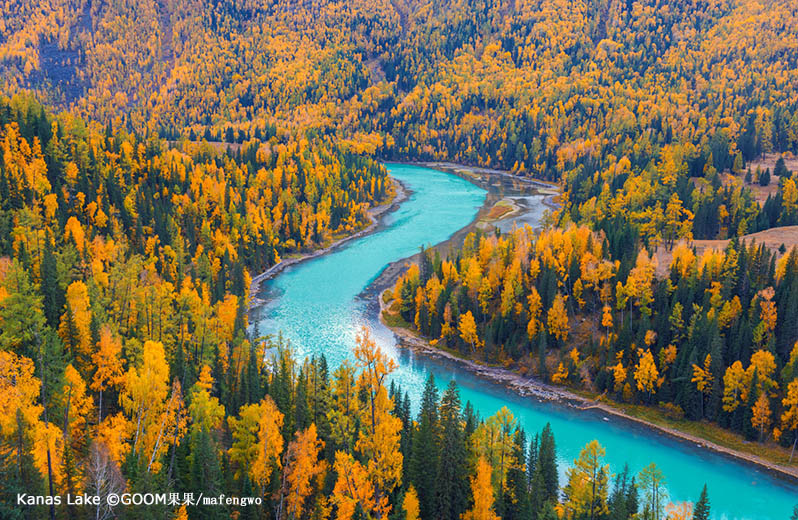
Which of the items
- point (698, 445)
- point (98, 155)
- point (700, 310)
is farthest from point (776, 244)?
point (98, 155)

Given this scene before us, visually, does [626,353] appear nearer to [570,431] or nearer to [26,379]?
[570,431]

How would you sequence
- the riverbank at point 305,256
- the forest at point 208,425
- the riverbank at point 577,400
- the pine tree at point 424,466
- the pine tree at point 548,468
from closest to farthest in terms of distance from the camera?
the forest at point 208,425 → the pine tree at point 424,466 → the pine tree at point 548,468 → the riverbank at point 577,400 → the riverbank at point 305,256

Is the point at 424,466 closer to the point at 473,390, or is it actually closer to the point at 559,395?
the point at 473,390

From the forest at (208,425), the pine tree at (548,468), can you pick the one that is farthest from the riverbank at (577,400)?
the pine tree at (548,468)

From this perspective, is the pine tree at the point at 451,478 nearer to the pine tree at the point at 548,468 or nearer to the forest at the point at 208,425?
the forest at the point at 208,425

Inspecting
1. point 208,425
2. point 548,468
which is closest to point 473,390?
point 548,468
